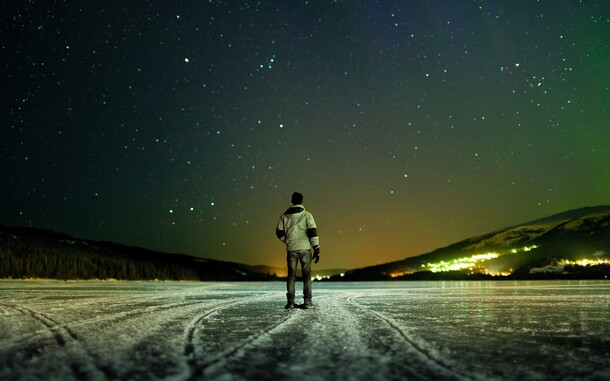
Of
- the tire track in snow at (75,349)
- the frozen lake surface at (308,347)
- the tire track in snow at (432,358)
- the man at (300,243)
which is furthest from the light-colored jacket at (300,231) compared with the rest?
the tire track in snow at (75,349)

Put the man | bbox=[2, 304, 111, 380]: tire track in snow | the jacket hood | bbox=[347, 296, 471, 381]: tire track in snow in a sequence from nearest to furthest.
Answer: bbox=[347, 296, 471, 381]: tire track in snow, bbox=[2, 304, 111, 380]: tire track in snow, the man, the jacket hood

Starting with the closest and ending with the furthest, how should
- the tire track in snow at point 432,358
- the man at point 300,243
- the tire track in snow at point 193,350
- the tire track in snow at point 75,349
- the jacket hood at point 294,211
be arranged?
the tire track in snow at point 432,358 → the tire track in snow at point 75,349 → the tire track in snow at point 193,350 → the man at point 300,243 → the jacket hood at point 294,211

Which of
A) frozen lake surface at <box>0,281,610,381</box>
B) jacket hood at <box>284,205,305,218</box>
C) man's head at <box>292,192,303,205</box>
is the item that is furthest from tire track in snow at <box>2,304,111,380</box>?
man's head at <box>292,192,303,205</box>

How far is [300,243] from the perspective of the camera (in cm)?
1280

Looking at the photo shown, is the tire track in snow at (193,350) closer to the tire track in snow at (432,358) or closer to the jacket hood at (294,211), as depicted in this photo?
the tire track in snow at (432,358)

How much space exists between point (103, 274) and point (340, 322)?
13664 centimetres

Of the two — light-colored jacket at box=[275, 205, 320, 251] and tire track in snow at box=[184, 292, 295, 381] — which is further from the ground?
light-colored jacket at box=[275, 205, 320, 251]

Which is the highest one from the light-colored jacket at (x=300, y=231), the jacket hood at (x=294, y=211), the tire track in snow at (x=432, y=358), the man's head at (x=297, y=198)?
the man's head at (x=297, y=198)

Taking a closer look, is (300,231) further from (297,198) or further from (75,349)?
(75,349)

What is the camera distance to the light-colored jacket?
1274 centimetres

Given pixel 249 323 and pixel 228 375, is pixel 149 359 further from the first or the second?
pixel 249 323

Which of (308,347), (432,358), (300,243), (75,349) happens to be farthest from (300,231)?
(432,358)

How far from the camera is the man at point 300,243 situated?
41.7 ft

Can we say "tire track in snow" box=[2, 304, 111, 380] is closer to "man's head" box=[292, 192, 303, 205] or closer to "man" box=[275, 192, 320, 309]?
"man" box=[275, 192, 320, 309]
